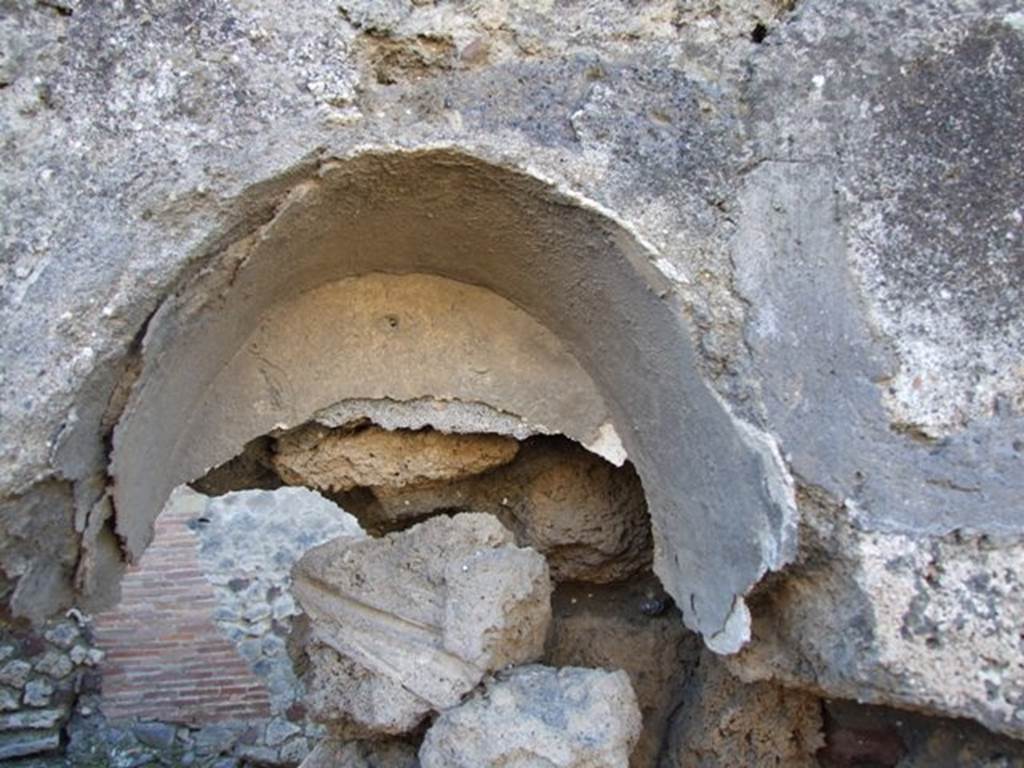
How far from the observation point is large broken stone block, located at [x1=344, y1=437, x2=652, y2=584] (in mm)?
2326

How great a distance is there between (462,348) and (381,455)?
0.94ft

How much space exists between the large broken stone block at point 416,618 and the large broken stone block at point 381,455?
0.46ft

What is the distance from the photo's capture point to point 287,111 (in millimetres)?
1707

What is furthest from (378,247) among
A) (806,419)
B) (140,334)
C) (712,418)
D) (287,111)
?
(806,419)

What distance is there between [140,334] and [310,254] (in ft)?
1.27

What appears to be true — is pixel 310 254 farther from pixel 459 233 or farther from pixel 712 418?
pixel 712 418

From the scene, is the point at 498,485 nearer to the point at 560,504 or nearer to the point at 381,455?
the point at 560,504

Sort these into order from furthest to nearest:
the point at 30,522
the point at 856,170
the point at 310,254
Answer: the point at 310,254, the point at 856,170, the point at 30,522

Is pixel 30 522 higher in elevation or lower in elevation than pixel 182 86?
lower

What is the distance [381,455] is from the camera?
2246 mm

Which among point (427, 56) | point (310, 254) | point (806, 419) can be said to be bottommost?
point (806, 419)

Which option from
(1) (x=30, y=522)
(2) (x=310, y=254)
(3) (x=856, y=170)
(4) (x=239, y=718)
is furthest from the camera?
(4) (x=239, y=718)

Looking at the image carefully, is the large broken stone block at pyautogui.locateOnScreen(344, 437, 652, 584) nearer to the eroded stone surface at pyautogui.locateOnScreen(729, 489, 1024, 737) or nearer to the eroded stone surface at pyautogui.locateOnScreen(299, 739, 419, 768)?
the eroded stone surface at pyautogui.locateOnScreen(299, 739, 419, 768)

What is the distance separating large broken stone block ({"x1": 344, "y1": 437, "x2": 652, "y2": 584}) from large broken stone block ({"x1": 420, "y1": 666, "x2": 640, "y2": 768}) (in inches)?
15.7
